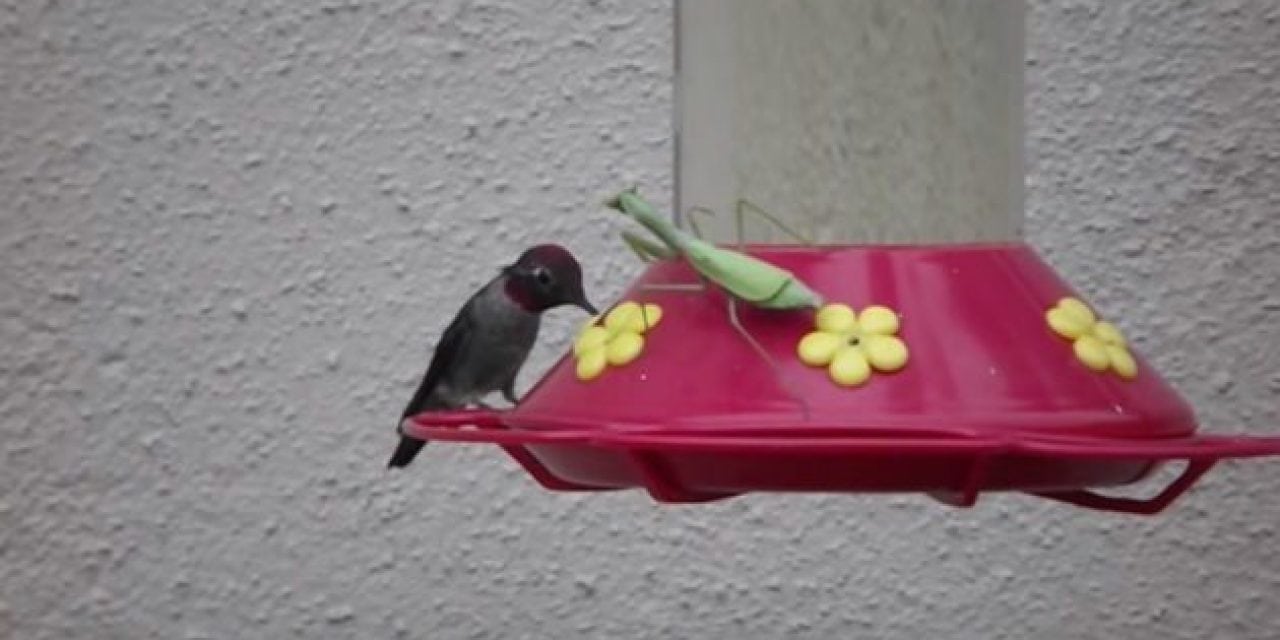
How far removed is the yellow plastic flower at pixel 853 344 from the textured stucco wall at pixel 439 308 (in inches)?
40.9

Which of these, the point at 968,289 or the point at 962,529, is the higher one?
the point at 968,289

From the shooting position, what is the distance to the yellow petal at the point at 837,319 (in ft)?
5.69

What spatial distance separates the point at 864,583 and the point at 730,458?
1181 millimetres

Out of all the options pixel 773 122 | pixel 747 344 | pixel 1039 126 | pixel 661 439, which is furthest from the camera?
pixel 1039 126

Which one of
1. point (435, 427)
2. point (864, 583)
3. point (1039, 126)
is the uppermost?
point (435, 427)

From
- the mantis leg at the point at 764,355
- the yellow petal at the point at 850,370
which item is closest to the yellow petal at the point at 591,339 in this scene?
the mantis leg at the point at 764,355

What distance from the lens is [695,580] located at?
2812mm

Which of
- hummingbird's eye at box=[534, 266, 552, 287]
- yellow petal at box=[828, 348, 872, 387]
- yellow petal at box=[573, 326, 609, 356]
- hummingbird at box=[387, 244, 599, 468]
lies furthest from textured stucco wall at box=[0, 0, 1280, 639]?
yellow petal at box=[828, 348, 872, 387]

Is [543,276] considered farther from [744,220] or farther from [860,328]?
[860,328]

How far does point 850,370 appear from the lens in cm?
169

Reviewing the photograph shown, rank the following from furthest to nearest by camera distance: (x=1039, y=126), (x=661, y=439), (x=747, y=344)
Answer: (x=1039, y=126) < (x=747, y=344) < (x=661, y=439)

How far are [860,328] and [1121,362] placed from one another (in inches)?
8.3

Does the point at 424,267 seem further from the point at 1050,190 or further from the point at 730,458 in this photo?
the point at 730,458

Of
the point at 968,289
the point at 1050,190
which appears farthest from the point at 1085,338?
the point at 1050,190
